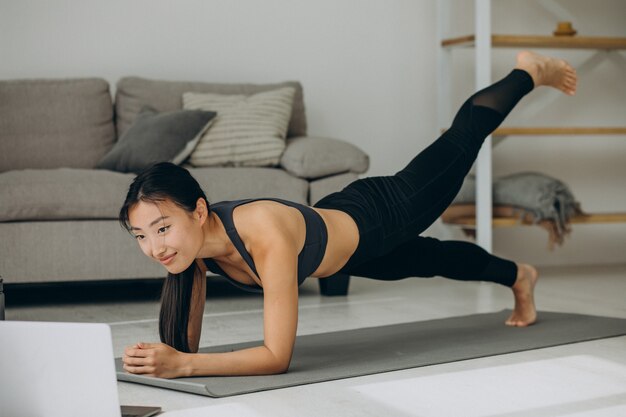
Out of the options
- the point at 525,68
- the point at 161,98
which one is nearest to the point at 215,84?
the point at 161,98

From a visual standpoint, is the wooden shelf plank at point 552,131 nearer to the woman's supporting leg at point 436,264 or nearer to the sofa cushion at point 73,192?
the sofa cushion at point 73,192

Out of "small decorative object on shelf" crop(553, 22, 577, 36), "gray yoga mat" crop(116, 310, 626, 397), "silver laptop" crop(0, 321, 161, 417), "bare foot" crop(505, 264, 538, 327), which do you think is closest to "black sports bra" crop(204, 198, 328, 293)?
"gray yoga mat" crop(116, 310, 626, 397)

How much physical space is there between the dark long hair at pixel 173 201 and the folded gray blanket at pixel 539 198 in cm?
224

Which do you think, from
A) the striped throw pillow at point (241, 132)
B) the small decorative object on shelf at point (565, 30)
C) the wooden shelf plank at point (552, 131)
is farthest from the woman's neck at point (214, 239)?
the small decorative object on shelf at point (565, 30)

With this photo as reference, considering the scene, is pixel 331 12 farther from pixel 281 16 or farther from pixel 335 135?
pixel 335 135

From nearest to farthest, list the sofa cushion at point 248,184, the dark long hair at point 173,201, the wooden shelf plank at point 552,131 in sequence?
the dark long hair at point 173,201, the sofa cushion at point 248,184, the wooden shelf plank at point 552,131

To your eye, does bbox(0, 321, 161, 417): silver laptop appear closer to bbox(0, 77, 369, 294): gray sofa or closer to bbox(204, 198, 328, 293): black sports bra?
bbox(204, 198, 328, 293): black sports bra

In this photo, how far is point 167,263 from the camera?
192 cm

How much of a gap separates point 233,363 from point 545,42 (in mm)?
2758

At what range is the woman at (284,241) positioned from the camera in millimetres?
1897

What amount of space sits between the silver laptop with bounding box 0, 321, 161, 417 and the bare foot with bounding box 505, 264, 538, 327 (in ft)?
4.94

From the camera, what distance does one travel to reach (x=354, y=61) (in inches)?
180

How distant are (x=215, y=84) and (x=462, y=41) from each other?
1.15m

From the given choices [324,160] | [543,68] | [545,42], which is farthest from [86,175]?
[545,42]
